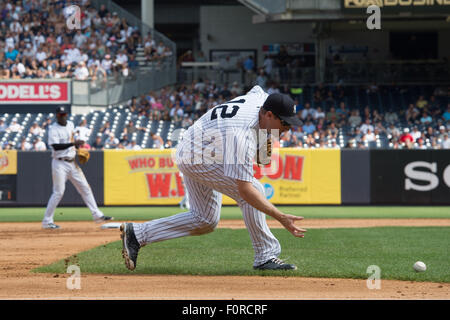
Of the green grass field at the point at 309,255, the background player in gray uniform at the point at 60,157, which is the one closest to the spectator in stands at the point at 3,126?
the background player in gray uniform at the point at 60,157

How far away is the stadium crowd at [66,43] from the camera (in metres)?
29.1

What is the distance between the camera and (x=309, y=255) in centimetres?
958

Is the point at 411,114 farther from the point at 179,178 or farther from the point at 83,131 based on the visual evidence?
the point at 83,131

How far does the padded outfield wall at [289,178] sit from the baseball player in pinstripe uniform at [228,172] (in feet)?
41.5

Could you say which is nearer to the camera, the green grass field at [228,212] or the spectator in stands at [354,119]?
the green grass field at [228,212]

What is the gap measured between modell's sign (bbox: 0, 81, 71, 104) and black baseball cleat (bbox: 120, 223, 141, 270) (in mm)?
21251

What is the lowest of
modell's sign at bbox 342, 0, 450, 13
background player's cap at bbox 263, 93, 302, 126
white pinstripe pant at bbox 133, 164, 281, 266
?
white pinstripe pant at bbox 133, 164, 281, 266

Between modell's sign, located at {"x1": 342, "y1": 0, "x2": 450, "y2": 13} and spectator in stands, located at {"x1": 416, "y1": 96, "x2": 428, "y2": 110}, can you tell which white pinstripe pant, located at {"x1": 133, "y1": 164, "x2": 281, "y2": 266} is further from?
spectator in stands, located at {"x1": 416, "y1": 96, "x2": 428, "y2": 110}

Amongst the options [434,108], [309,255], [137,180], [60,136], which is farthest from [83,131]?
[309,255]

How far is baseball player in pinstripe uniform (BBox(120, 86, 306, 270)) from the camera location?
265 inches

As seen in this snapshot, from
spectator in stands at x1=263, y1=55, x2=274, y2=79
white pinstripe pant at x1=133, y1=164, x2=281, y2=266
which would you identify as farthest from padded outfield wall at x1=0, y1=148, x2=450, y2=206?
white pinstripe pant at x1=133, y1=164, x2=281, y2=266

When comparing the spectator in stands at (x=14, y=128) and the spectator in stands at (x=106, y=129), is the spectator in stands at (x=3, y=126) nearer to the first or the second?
the spectator in stands at (x=14, y=128)

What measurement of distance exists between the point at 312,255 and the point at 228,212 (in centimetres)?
945

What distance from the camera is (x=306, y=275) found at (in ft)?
25.2
